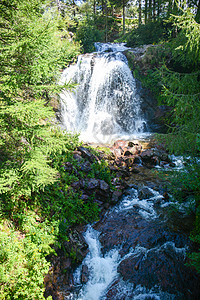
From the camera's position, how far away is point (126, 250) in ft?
16.6

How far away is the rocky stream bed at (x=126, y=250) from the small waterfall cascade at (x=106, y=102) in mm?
6952

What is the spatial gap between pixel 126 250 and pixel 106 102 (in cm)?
1173

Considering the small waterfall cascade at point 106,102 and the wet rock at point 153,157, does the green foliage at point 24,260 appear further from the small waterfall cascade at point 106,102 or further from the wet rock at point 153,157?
the small waterfall cascade at point 106,102

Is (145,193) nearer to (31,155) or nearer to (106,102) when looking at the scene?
(31,155)

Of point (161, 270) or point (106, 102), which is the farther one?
point (106, 102)

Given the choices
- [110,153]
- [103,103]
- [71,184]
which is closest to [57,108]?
[103,103]

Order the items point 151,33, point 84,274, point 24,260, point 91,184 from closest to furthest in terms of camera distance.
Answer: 1. point 24,260
2. point 84,274
3. point 91,184
4. point 151,33

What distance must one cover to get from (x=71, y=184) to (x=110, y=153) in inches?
151

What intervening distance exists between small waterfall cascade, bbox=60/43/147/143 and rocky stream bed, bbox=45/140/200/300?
6.95m

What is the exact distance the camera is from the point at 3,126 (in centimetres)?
375

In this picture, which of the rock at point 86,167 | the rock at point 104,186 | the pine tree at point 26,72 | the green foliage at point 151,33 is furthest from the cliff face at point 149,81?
the pine tree at point 26,72

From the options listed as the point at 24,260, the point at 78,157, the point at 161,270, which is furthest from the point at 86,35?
the point at 161,270

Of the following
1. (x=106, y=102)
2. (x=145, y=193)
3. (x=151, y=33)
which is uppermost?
(x=151, y=33)

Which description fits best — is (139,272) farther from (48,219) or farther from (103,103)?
(103,103)
